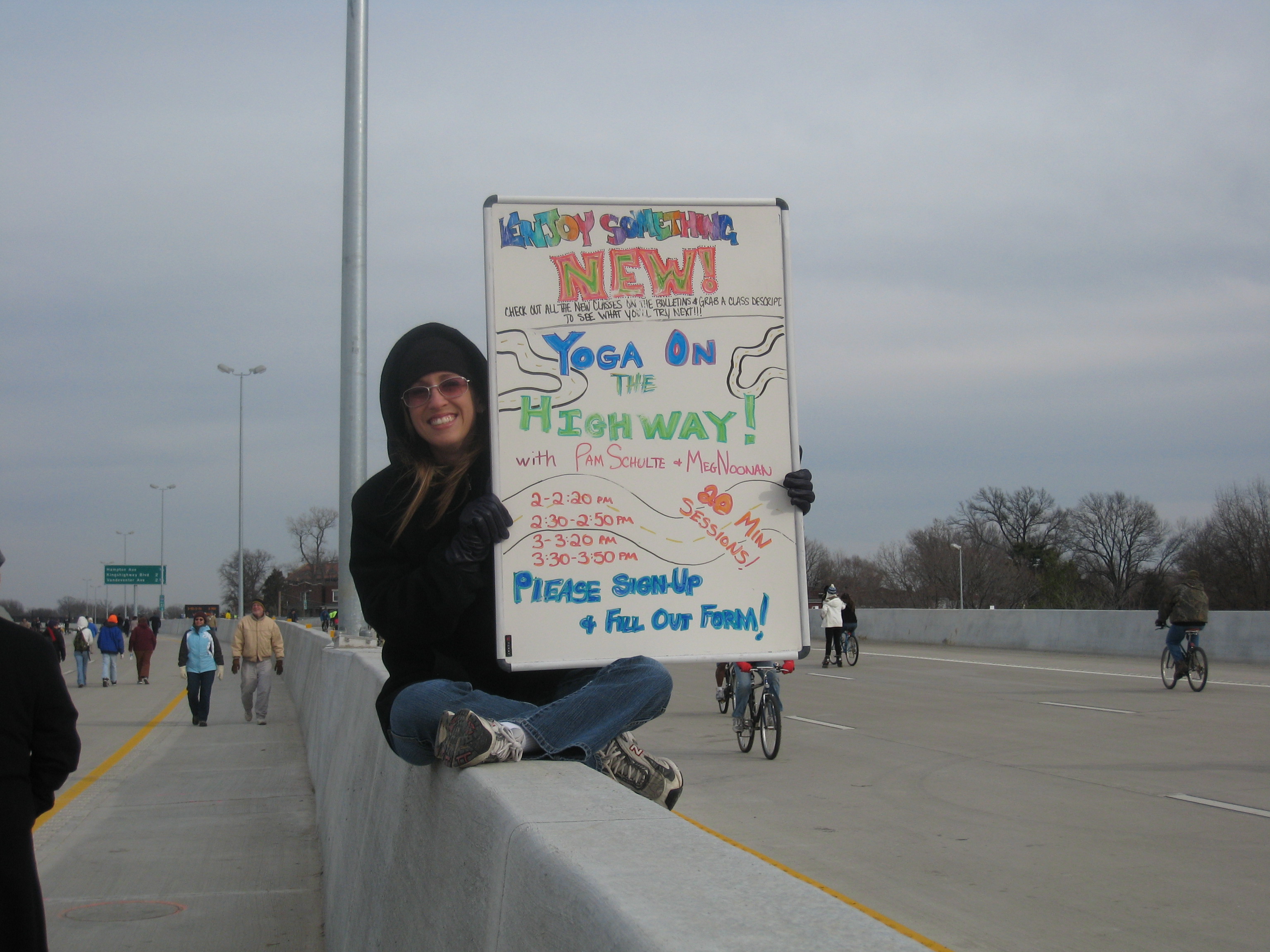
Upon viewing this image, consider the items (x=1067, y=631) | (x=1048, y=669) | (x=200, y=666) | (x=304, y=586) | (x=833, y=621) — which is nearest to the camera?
(x=200, y=666)

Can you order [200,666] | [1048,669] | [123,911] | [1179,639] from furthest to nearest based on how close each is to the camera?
[1048,669] → [1179,639] → [200,666] → [123,911]

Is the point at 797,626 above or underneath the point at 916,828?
above

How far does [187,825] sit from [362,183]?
790 centimetres

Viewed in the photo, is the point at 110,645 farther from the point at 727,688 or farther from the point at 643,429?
the point at 643,429

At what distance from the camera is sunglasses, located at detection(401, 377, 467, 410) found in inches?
149

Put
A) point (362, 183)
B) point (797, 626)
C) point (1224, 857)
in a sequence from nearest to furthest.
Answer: point (797, 626), point (1224, 857), point (362, 183)

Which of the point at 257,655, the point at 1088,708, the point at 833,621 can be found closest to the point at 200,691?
the point at 257,655

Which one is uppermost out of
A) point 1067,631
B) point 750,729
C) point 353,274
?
point 353,274

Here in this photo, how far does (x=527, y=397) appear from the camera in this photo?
385 centimetres

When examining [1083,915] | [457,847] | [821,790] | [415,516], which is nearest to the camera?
[457,847]

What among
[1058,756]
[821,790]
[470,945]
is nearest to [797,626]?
[470,945]

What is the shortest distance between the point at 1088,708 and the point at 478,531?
15132 mm

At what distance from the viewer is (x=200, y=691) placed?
18312mm

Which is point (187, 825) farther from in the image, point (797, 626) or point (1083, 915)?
point (797, 626)
